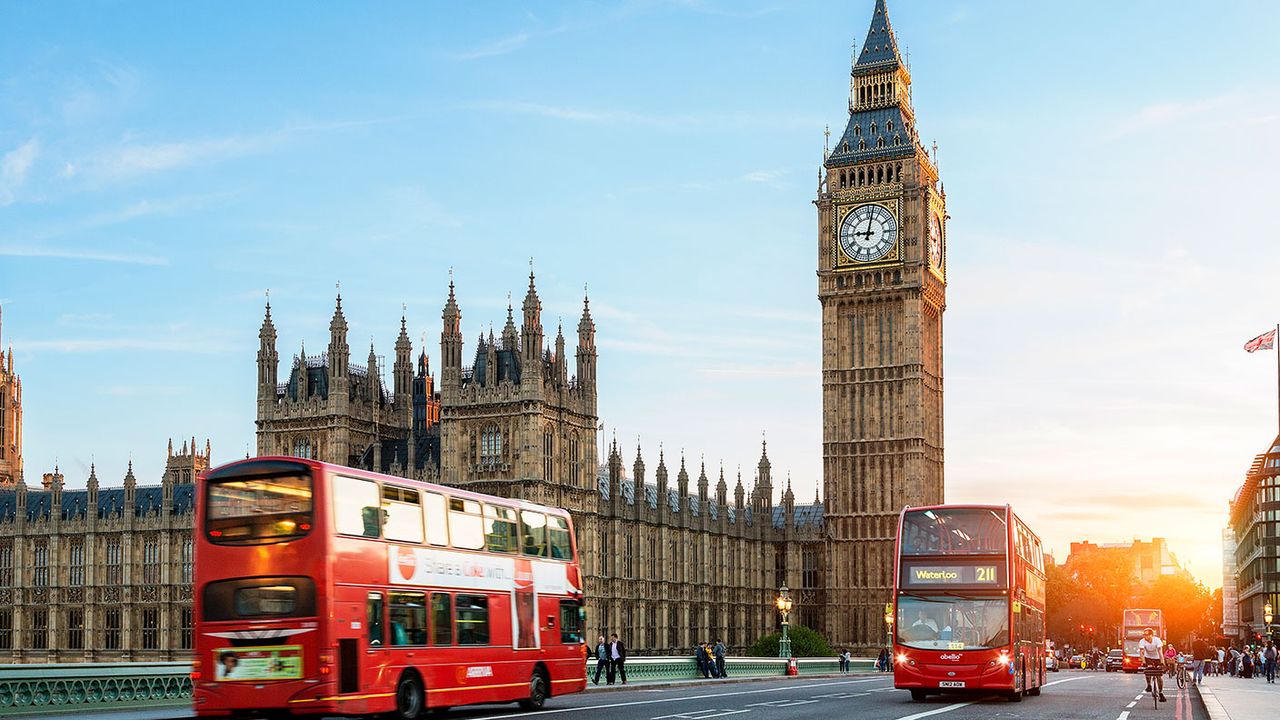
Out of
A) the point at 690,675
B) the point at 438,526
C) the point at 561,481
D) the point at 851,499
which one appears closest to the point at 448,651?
the point at 438,526

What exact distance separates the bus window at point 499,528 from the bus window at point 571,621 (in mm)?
3169

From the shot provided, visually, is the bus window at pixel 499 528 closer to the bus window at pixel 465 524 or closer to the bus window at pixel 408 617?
the bus window at pixel 465 524

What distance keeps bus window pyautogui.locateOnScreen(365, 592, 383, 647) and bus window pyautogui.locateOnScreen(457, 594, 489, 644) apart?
2.75m

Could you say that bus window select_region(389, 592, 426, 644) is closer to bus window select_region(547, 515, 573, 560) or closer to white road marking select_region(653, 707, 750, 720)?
white road marking select_region(653, 707, 750, 720)

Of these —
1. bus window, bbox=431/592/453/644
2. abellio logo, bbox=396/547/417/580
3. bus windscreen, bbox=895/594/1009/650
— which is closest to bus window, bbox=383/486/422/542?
abellio logo, bbox=396/547/417/580

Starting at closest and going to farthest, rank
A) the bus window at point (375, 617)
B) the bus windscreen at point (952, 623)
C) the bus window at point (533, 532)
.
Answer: the bus window at point (375, 617)
the bus window at point (533, 532)
the bus windscreen at point (952, 623)

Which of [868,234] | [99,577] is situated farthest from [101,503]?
[868,234]

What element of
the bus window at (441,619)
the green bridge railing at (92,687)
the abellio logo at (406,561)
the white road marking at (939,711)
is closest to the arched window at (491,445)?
the green bridge railing at (92,687)

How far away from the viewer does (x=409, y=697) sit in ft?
92.4

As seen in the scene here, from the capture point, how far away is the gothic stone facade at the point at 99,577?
8750cm

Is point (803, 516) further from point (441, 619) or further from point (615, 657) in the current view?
point (441, 619)

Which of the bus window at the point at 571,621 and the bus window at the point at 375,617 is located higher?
the bus window at the point at 375,617

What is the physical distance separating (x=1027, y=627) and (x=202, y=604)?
2059cm

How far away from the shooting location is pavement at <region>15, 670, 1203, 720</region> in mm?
30109
